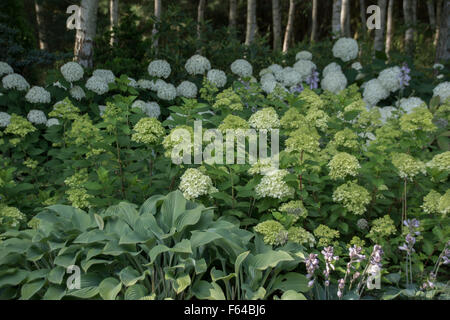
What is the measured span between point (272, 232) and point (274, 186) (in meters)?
0.29

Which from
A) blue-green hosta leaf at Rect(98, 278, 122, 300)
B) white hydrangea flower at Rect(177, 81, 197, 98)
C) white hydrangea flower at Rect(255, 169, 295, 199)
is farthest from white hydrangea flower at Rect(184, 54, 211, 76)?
blue-green hosta leaf at Rect(98, 278, 122, 300)

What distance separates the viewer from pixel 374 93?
17.5 feet

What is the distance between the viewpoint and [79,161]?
10.3ft

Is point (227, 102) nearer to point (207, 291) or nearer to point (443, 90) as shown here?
point (207, 291)

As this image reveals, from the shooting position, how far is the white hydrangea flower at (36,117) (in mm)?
4789

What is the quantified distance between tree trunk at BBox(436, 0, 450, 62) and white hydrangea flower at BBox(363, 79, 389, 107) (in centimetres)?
203

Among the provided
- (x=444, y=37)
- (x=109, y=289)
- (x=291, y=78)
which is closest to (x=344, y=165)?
(x=109, y=289)

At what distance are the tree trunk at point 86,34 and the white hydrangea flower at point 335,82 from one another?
3242mm

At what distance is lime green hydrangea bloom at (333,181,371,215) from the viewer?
8.41ft

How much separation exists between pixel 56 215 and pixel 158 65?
11.0 ft

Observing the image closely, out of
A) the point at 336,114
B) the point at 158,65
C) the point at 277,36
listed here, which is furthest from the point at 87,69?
the point at 277,36

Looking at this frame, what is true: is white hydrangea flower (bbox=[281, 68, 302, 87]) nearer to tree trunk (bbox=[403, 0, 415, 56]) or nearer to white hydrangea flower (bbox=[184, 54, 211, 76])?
white hydrangea flower (bbox=[184, 54, 211, 76])

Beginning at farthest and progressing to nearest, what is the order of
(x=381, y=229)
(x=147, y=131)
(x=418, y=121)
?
(x=418, y=121), (x=147, y=131), (x=381, y=229)
